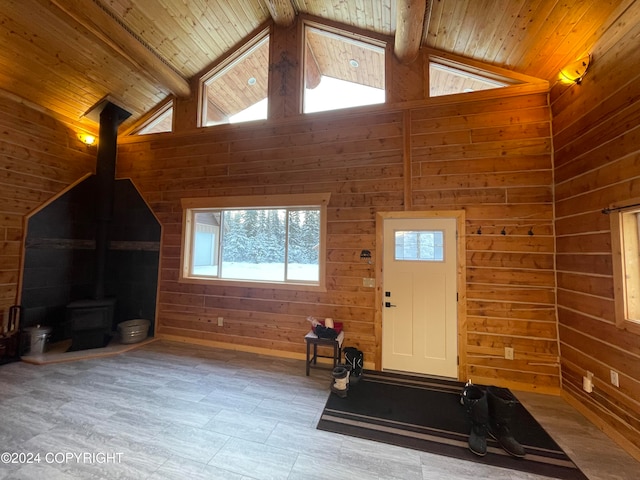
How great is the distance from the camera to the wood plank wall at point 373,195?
290 cm

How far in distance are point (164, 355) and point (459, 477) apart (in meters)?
3.63

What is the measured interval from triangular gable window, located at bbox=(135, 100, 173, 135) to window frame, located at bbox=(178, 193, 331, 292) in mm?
1526

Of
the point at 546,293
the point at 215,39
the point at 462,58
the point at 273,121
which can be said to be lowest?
the point at 546,293

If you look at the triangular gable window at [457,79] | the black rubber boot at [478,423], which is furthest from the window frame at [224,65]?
the black rubber boot at [478,423]

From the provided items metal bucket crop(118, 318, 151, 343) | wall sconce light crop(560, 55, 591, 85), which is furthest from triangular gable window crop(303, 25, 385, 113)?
metal bucket crop(118, 318, 151, 343)

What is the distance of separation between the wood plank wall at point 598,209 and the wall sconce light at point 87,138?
6.78 m

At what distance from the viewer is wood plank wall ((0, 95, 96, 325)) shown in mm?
3473

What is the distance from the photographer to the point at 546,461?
1860mm

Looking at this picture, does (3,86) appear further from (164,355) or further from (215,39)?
(164,355)

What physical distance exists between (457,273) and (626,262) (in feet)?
4.33

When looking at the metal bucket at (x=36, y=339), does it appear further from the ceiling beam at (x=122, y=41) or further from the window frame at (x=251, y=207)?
the ceiling beam at (x=122, y=41)

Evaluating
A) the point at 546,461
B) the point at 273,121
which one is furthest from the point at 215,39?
the point at 546,461

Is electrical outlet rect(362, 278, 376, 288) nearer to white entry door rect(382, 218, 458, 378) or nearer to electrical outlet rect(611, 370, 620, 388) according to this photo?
white entry door rect(382, 218, 458, 378)

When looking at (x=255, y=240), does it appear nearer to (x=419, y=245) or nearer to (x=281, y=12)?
(x=419, y=245)
